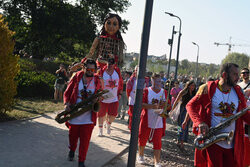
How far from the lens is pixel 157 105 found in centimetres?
605

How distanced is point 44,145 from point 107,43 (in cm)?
365

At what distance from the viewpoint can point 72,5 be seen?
90.9 ft

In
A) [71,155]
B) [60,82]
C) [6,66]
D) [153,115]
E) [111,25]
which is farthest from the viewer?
[60,82]

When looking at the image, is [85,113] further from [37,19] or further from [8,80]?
[37,19]

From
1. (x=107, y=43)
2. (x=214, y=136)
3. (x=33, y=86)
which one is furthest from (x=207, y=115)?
(x=33, y=86)

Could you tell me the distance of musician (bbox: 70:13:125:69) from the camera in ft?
28.6

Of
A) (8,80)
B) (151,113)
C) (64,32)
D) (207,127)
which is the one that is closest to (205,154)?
(207,127)

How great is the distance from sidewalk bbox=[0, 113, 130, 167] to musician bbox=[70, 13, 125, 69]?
7.08ft

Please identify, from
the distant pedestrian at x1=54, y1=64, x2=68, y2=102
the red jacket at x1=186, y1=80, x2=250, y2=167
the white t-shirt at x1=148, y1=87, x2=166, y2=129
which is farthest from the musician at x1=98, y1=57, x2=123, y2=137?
the distant pedestrian at x1=54, y1=64, x2=68, y2=102

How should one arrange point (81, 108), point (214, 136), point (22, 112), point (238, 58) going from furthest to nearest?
point (238, 58)
point (22, 112)
point (81, 108)
point (214, 136)

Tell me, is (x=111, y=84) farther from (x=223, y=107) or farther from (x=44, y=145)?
(x=223, y=107)

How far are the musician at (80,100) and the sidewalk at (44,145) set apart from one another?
0.47m

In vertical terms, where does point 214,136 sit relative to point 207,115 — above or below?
below

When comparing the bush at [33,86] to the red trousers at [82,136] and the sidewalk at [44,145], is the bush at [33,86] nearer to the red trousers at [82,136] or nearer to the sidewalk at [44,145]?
the sidewalk at [44,145]
